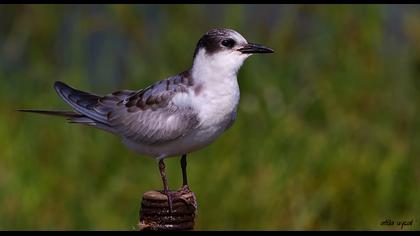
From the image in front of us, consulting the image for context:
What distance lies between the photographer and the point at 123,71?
9.08 m

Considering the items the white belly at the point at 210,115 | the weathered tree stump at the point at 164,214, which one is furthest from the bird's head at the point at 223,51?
the weathered tree stump at the point at 164,214

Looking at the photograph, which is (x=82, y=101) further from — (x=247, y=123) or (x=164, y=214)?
(x=247, y=123)

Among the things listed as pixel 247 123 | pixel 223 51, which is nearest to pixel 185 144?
pixel 223 51

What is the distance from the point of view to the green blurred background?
752 cm

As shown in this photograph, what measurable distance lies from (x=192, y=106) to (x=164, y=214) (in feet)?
3.11

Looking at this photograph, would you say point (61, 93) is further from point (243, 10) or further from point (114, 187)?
point (243, 10)

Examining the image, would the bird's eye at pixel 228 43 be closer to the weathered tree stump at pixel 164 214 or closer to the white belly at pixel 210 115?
the white belly at pixel 210 115

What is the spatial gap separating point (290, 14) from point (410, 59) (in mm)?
1175

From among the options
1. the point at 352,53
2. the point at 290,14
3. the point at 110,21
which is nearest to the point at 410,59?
the point at 352,53

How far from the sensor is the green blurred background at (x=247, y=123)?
752cm

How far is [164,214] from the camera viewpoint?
4.06m

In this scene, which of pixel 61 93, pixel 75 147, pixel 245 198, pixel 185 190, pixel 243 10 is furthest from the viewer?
pixel 243 10

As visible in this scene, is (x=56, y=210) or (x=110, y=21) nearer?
(x=56, y=210)

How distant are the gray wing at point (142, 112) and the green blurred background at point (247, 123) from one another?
1.93 m
